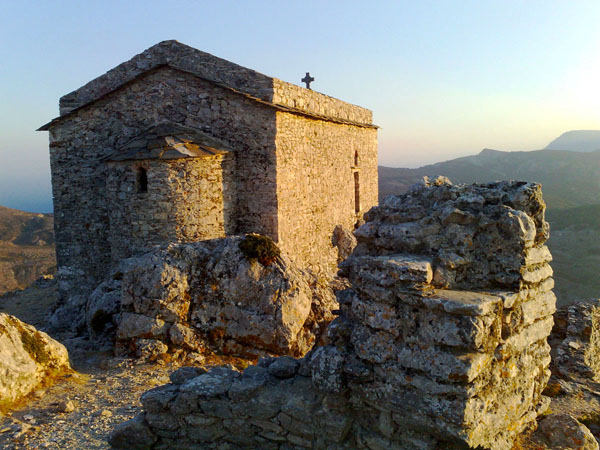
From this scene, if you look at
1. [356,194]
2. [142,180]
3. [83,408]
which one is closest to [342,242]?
[356,194]

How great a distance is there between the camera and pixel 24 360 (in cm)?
791

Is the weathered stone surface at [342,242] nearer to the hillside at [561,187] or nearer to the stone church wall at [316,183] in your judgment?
the stone church wall at [316,183]

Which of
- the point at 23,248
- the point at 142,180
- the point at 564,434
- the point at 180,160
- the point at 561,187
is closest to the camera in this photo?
the point at 564,434

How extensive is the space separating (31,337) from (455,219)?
800cm

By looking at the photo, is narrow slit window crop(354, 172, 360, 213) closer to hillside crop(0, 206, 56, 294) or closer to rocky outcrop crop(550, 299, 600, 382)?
rocky outcrop crop(550, 299, 600, 382)

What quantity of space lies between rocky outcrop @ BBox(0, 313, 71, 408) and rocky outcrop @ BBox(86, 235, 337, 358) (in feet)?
4.49

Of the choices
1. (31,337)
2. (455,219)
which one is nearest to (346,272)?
(455,219)

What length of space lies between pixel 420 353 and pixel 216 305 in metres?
6.29

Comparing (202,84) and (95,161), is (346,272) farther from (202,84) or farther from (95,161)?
(95,161)

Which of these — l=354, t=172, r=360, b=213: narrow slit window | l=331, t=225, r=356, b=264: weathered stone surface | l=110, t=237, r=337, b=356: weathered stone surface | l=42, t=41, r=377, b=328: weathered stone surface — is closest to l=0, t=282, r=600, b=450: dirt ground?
l=110, t=237, r=337, b=356: weathered stone surface

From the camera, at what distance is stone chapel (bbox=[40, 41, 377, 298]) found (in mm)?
11242

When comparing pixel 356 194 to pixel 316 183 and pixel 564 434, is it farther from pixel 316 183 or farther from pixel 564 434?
pixel 564 434

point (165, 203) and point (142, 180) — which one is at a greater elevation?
point (142, 180)

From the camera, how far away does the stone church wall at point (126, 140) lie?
12.3 metres
